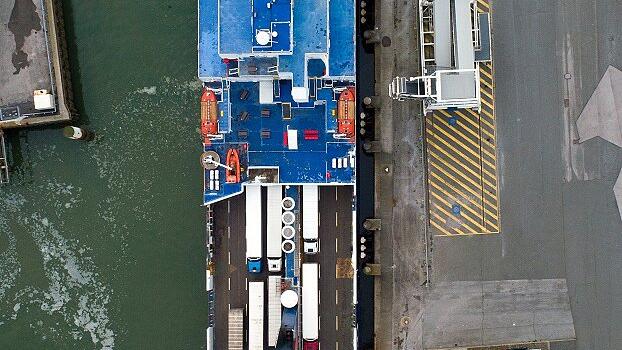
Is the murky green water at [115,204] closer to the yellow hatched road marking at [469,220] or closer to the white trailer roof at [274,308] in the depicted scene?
the white trailer roof at [274,308]

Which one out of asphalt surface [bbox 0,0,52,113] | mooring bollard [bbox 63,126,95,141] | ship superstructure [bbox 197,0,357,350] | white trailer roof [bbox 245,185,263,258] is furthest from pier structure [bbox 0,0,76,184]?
white trailer roof [bbox 245,185,263,258]

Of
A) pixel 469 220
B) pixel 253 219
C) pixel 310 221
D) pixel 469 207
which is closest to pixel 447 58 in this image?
pixel 469 207

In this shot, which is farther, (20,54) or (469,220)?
(20,54)

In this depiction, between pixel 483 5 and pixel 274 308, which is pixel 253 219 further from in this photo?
pixel 483 5

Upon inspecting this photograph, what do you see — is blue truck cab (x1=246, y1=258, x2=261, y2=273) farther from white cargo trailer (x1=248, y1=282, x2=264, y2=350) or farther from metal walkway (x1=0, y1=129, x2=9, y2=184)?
metal walkway (x1=0, y1=129, x2=9, y2=184)

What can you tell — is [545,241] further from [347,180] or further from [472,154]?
[347,180]

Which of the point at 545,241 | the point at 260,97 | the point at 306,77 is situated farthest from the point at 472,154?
the point at 260,97
